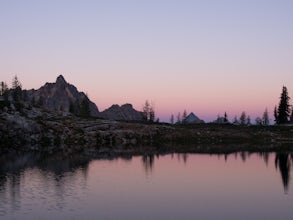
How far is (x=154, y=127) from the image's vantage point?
176500 millimetres

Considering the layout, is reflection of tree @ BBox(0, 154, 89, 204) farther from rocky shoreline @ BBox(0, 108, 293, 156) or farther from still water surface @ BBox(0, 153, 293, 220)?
rocky shoreline @ BBox(0, 108, 293, 156)

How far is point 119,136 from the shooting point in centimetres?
16288

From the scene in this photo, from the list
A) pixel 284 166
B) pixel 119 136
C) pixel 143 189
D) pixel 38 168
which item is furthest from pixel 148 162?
pixel 119 136

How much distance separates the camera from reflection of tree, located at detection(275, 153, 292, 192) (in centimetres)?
7162

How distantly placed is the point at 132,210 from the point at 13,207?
1322 centimetres

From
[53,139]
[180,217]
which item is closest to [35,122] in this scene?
[53,139]

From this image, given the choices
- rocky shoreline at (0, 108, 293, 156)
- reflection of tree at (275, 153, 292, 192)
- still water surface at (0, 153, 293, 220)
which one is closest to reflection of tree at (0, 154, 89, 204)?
still water surface at (0, 153, 293, 220)

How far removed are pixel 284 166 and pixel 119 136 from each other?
81413 mm

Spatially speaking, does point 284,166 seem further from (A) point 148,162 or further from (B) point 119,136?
(B) point 119,136

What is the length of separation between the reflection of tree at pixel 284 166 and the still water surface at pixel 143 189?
0.56 feet

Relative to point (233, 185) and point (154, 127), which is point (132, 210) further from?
point (154, 127)

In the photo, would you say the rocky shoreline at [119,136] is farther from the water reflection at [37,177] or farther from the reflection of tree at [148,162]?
the water reflection at [37,177]

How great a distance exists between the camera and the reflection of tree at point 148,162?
85688 mm

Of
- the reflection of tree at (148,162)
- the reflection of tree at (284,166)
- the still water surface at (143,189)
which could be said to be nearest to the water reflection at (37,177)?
the still water surface at (143,189)
